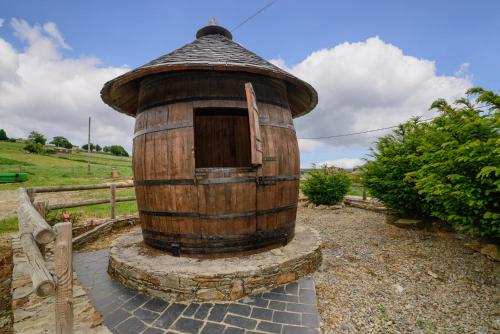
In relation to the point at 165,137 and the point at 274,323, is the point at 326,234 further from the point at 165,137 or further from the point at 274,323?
the point at 165,137

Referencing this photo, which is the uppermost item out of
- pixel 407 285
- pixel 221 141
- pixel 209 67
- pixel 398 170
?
pixel 209 67

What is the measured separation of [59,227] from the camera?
68.1 inches

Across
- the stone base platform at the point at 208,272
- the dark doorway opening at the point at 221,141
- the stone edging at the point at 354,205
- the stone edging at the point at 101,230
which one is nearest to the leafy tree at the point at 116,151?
the stone edging at the point at 354,205

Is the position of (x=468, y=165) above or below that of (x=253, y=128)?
below

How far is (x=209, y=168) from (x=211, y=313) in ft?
5.44

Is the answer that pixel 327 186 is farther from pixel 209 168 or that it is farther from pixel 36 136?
pixel 36 136

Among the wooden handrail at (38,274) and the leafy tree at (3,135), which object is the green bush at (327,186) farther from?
the leafy tree at (3,135)

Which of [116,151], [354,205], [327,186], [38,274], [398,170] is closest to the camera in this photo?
[38,274]

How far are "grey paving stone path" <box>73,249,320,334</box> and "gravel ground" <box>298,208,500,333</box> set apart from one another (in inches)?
8.9

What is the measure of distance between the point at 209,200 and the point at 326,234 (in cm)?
368

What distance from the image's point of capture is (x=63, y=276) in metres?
1.74

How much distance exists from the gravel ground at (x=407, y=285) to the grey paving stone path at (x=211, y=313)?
0.75ft

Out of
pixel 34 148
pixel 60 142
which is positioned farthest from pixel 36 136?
pixel 34 148

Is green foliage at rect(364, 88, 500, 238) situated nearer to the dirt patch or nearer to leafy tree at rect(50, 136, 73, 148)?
the dirt patch
